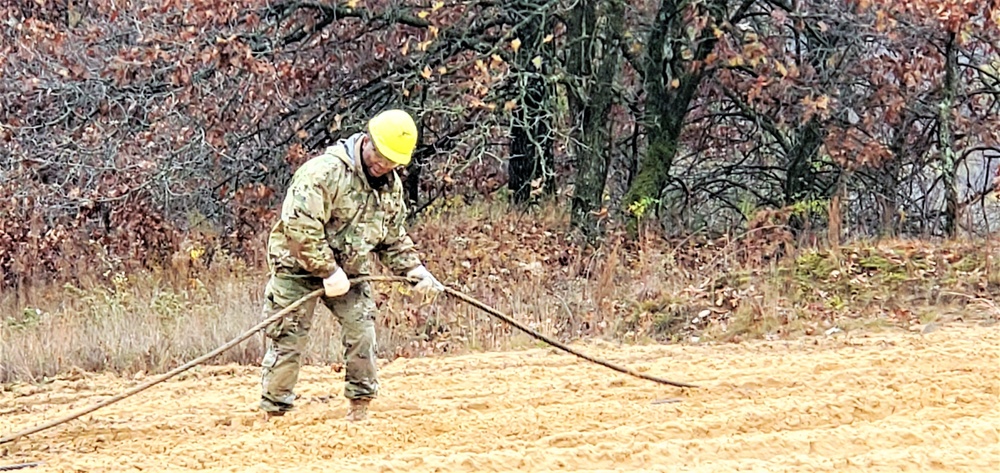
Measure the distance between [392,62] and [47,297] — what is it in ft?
14.4

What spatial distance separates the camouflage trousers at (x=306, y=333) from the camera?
6.81 meters

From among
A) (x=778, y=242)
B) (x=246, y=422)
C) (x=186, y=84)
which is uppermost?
(x=186, y=84)

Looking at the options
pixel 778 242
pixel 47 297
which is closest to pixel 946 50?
pixel 778 242

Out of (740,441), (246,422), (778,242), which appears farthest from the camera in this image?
(778,242)

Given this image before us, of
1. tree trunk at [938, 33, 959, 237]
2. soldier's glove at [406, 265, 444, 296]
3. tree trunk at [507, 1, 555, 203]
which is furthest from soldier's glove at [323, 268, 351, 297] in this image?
tree trunk at [938, 33, 959, 237]

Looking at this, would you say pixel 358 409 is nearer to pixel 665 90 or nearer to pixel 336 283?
pixel 336 283

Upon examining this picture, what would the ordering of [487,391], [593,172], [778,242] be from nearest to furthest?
1. [487,391]
2. [778,242]
3. [593,172]

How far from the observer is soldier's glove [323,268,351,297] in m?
6.48

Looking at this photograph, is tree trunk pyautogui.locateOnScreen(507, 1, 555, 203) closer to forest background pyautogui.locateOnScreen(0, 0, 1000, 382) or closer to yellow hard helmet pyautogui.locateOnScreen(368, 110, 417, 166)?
forest background pyautogui.locateOnScreen(0, 0, 1000, 382)

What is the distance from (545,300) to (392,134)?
15.6 feet

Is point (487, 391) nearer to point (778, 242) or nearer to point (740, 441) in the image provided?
point (740, 441)

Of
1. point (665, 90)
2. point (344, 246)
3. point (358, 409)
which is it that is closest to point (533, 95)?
point (665, 90)

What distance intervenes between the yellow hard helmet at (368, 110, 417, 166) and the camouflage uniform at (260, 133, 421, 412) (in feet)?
0.74

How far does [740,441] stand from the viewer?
5.82 m
